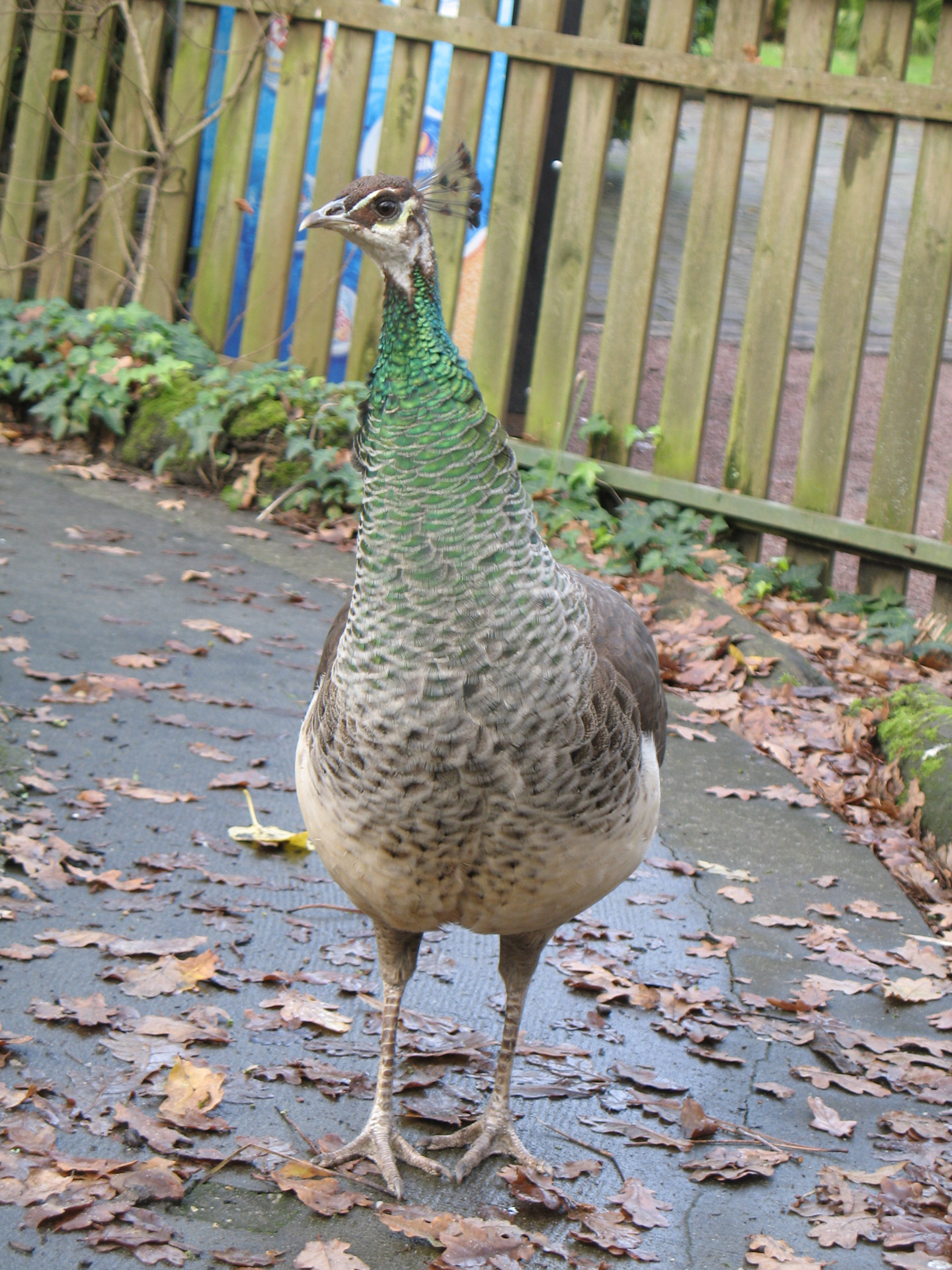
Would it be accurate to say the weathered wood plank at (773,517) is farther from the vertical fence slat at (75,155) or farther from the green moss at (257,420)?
the vertical fence slat at (75,155)

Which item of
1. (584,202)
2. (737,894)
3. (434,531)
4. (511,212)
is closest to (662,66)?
(584,202)

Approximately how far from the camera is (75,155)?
780 centimetres

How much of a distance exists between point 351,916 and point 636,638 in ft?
4.32

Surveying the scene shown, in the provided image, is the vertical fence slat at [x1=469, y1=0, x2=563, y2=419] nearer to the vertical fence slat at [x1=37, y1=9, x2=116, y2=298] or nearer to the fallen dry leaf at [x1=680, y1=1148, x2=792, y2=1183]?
the vertical fence slat at [x1=37, y1=9, x2=116, y2=298]

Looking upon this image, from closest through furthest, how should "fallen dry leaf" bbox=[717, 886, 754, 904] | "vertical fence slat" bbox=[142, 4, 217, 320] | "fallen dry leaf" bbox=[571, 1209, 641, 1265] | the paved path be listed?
"fallen dry leaf" bbox=[571, 1209, 641, 1265] → "fallen dry leaf" bbox=[717, 886, 754, 904] → "vertical fence slat" bbox=[142, 4, 217, 320] → the paved path

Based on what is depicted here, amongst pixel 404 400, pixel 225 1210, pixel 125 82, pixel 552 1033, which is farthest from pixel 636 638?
pixel 125 82

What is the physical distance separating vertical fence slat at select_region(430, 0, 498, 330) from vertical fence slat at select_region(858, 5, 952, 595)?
218cm

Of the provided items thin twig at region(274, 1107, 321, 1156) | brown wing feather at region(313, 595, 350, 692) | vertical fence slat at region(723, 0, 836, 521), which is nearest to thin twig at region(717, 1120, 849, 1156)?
thin twig at region(274, 1107, 321, 1156)

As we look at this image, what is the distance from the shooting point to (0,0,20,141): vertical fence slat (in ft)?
25.3

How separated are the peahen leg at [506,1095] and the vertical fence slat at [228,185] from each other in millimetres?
5536

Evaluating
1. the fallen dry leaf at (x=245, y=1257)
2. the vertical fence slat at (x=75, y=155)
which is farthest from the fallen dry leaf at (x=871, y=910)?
the vertical fence slat at (x=75, y=155)

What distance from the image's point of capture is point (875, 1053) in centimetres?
332

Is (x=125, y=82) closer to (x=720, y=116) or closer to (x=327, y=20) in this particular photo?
(x=327, y=20)

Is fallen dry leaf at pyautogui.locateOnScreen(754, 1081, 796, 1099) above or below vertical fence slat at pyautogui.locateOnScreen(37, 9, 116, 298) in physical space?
below
